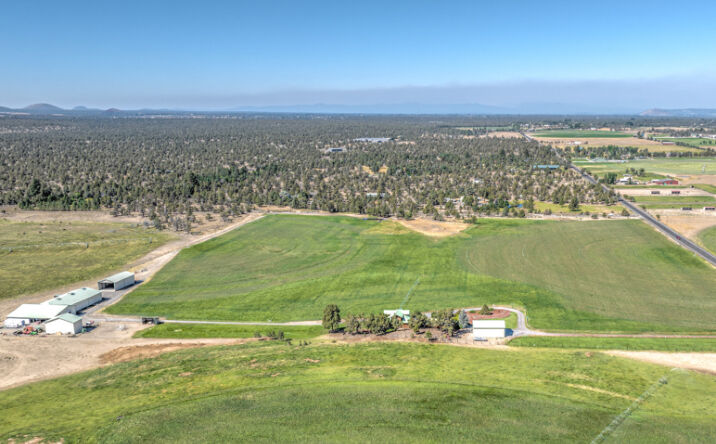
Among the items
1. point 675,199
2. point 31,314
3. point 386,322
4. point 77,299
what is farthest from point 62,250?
point 675,199

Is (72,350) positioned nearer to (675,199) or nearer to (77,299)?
(77,299)

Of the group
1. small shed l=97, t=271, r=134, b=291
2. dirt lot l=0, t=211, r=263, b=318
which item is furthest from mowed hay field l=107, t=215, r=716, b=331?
dirt lot l=0, t=211, r=263, b=318

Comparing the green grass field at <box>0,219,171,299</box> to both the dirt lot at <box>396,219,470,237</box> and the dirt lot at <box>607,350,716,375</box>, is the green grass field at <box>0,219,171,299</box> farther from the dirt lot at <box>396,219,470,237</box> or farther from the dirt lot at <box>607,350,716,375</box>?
the dirt lot at <box>607,350,716,375</box>

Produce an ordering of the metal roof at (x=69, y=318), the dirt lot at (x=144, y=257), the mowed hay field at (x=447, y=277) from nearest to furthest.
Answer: the metal roof at (x=69, y=318) → the mowed hay field at (x=447, y=277) → the dirt lot at (x=144, y=257)

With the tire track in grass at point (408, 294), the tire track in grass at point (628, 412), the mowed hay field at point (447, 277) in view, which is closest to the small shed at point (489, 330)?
the mowed hay field at point (447, 277)

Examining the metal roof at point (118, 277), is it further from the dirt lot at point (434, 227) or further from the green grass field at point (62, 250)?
the dirt lot at point (434, 227)
